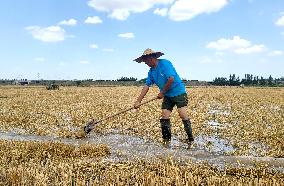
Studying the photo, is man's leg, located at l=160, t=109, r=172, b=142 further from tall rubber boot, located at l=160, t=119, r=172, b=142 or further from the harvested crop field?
the harvested crop field

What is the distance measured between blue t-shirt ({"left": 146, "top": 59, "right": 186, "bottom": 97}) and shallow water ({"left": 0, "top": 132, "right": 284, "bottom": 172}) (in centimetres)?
113

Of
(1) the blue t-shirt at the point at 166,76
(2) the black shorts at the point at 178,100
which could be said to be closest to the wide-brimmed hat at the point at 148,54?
(1) the blue t-shirt at the point at 166,76

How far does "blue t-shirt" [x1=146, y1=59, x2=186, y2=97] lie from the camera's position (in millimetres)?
8578

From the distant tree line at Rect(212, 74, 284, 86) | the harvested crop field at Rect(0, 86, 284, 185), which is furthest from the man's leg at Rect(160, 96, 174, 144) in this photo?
the distant tree line at Rect(212, 74, 284, 86)

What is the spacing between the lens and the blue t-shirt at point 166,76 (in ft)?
28.1

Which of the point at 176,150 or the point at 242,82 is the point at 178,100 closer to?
the point at 176,150

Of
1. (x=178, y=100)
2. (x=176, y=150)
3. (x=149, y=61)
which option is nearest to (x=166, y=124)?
(x=178, y=100)

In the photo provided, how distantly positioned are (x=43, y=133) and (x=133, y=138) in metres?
2.33

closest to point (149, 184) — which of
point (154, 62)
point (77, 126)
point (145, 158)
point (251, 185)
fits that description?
point (251, 185)

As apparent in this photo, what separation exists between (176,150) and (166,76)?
1.61 meters

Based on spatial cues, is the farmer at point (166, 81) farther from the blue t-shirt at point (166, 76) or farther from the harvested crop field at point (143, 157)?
the harvested crop field at point (143, 157)

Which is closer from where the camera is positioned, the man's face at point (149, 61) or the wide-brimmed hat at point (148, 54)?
the wide-brimmed hat at point (148, 54)

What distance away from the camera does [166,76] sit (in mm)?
8562

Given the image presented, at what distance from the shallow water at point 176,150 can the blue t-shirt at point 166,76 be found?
1127 mm
